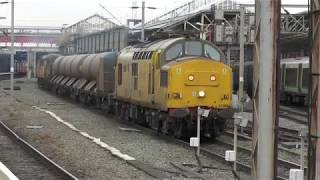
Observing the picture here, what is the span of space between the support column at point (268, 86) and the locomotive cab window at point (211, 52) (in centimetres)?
1241

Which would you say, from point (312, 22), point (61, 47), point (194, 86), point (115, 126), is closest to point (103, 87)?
point (115, 126)

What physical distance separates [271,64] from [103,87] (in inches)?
923

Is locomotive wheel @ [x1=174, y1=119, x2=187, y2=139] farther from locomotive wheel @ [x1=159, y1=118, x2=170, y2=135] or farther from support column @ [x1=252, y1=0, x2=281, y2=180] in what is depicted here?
support column @ [x1=252, y1=0, x2=281, y2=180]

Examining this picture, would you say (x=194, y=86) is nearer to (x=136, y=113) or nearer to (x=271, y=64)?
(x=136, y=113)

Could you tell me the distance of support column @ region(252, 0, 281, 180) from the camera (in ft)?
20.5

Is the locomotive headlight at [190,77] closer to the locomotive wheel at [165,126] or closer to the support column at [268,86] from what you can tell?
the locomotive wheel at [165,126]

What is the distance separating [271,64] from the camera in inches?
247

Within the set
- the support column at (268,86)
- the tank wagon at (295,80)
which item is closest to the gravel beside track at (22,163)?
the support column at (268,86)

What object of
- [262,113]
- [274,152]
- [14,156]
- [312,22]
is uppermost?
[312,22]

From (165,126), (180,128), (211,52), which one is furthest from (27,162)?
(211,52)

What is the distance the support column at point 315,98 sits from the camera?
254 inches

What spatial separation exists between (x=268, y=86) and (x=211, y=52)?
1270 cm

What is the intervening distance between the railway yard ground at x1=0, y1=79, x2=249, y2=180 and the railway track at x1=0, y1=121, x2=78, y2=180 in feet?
1.01

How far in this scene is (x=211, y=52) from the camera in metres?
18.9
